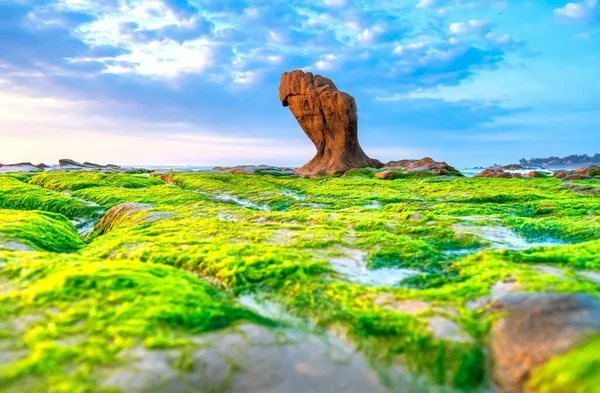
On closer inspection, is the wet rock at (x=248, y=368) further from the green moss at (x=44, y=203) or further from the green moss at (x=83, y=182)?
the green moss at (x=83, y=182)

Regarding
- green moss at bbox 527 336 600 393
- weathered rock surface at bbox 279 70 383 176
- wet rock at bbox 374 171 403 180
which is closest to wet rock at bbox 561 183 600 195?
wet rock at bbox 374 171 403 180

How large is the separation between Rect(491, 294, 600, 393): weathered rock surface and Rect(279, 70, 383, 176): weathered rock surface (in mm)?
28219

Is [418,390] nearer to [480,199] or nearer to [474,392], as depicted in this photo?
[474,392]

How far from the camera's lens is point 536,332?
1979 mm

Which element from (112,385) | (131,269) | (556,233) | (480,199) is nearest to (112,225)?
(131,269)

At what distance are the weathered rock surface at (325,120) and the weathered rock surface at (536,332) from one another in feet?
92.6

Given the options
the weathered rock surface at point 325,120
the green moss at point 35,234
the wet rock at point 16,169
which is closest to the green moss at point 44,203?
the green moss at point 35,234

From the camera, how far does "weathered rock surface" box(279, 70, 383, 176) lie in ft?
103

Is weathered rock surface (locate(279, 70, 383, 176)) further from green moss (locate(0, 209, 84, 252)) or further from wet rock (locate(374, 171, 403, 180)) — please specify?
green moss (locate(0, 209, 84, 252))

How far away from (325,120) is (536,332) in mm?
32036

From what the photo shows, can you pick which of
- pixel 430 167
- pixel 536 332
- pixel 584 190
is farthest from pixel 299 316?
pixel 430 167

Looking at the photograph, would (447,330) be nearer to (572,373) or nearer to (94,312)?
(572,373)

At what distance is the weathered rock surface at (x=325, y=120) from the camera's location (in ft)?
103

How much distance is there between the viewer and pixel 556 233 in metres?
5.40
